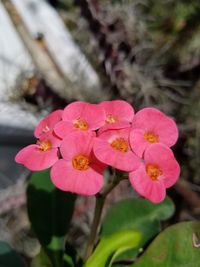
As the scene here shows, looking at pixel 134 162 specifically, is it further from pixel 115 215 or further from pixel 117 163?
pixel 115 215

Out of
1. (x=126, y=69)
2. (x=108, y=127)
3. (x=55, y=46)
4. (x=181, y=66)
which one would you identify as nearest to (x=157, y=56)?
(x=181, y=66)

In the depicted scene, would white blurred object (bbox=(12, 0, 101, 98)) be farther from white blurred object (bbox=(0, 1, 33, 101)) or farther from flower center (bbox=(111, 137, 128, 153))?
flower center (bbox=(111, 137, 128, 153))

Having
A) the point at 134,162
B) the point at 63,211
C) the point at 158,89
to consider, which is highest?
the point at 134,162

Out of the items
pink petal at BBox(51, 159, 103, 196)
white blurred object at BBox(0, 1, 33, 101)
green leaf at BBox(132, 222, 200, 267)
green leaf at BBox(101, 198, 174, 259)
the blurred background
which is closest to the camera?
pink petal at BBox(51, 159, 103, 196)

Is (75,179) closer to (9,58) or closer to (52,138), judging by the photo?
(52,138)

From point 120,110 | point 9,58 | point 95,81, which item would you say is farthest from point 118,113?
point 9,58

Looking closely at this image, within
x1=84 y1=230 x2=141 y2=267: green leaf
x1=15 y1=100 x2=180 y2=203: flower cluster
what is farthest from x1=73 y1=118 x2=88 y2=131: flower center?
x1=84 y1=230 x2=141 y2=267: green leaf
